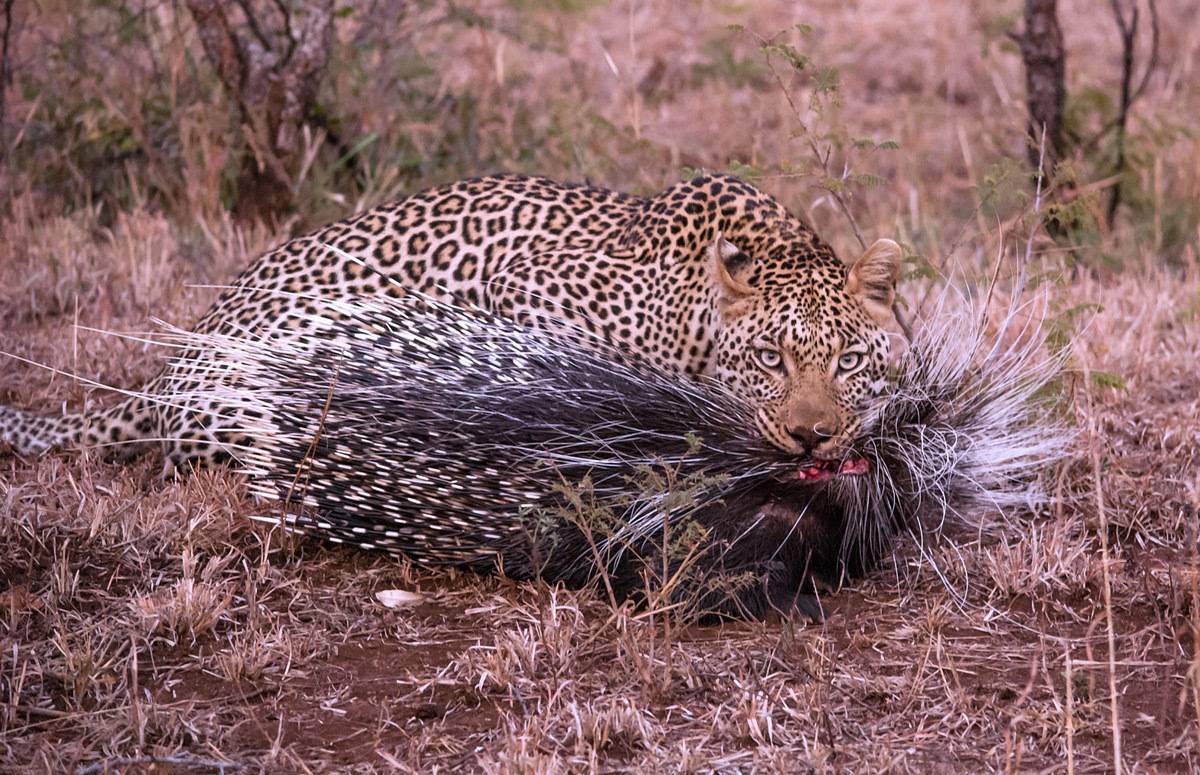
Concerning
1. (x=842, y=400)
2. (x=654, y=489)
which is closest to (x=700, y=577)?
(x=654, y=489)

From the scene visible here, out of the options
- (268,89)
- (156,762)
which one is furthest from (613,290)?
(268,89)

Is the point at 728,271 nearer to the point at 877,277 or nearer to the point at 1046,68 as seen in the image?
the point at 877,277

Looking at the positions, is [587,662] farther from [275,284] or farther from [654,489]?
[275,284]

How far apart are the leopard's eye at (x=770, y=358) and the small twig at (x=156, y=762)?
5.62 feet

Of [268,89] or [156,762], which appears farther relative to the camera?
[268,89]

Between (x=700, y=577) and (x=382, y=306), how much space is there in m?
1.25

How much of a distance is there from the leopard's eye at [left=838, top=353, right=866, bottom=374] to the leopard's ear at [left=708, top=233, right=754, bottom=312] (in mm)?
356

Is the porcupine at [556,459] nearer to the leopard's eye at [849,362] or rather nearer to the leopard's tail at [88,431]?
the leopard's eye at [849,362]

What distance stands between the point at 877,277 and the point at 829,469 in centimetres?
58

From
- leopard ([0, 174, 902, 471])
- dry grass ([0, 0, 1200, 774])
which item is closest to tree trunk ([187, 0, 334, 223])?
dry grass ([0, 0, 1200, 774])

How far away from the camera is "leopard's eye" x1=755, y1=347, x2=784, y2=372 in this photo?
3338 mm

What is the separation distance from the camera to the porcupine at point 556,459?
3268 millimetres

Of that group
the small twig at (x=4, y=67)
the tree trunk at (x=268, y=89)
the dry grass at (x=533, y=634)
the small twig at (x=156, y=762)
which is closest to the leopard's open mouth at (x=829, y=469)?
the dry grass at (x=533, y=634)

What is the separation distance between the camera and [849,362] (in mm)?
3314
